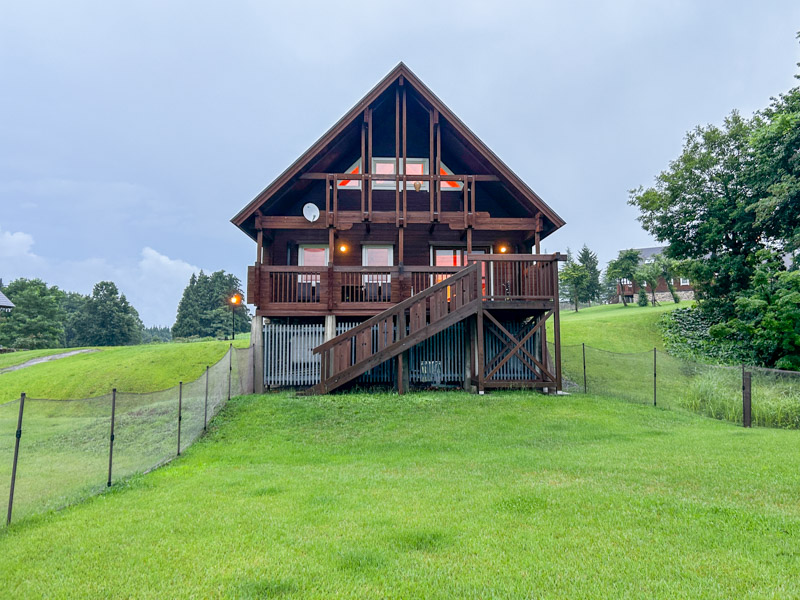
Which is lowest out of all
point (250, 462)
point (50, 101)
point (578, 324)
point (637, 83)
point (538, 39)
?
point (250, 462)

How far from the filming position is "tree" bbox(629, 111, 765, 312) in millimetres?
21859

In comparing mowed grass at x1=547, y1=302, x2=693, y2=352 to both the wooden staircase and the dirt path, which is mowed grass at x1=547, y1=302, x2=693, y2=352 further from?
the dirt path

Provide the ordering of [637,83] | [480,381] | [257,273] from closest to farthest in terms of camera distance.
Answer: [480,381]
[257,273]
[637,83]

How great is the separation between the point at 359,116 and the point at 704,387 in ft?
40.5

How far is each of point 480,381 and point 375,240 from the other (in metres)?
6.62

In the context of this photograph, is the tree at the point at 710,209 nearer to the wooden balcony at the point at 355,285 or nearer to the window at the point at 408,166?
the wooden balcony at the point at 355,285

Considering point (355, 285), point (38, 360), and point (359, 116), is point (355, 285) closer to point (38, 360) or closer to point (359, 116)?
point (359, 116)

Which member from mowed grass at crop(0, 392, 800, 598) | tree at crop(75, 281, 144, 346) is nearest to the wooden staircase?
mowed grass at crop(0, 392, 800, 598)

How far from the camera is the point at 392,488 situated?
211 inches

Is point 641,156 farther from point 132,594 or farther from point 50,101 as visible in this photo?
point 50,101

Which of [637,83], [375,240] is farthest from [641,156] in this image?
[375,240]

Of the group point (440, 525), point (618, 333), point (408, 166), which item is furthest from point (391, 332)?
point (618, 333)

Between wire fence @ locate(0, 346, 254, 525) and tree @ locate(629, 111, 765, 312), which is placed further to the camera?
tree @ locate(629, 111, 765, 312)

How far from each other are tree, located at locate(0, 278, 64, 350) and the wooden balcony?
144ft
